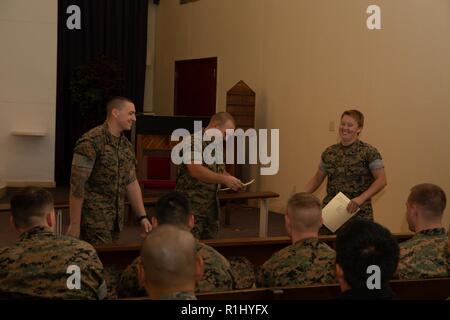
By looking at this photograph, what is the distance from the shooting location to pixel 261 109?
31.4 feet

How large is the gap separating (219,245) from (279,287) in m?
1.00

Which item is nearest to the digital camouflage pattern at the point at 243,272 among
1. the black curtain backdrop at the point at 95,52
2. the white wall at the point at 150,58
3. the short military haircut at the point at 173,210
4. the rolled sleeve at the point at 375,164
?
the short military haircut at the point at 173,210

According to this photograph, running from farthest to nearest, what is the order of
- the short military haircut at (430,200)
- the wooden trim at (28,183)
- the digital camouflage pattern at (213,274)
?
the wooden trim at (28,183)
the short military haircut at (430,200)
the digital camouflage pattern at (213,274)

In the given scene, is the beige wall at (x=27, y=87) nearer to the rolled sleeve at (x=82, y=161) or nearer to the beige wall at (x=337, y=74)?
the beige wall at (x=337, y=74)

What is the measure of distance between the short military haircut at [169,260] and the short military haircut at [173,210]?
883 millimetres

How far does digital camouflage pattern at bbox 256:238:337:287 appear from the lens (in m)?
2.88

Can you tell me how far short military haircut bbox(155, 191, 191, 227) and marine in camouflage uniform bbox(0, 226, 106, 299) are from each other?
1.41ft

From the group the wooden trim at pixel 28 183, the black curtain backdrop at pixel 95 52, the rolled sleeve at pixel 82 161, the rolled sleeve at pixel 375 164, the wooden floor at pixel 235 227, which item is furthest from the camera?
the black curtain backdrop at pixel 95 52

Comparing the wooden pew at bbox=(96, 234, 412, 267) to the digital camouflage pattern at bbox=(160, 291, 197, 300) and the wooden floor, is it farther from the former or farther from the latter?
the wooden floor

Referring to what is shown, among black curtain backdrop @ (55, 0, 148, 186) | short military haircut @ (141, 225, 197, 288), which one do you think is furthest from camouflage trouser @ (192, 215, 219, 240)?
black curtain backdrop @ (55, 0, 148, 186)

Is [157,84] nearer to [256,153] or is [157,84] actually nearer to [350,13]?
[256,153]

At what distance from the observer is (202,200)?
183 inches

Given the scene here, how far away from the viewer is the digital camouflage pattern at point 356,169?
15.7 ft
